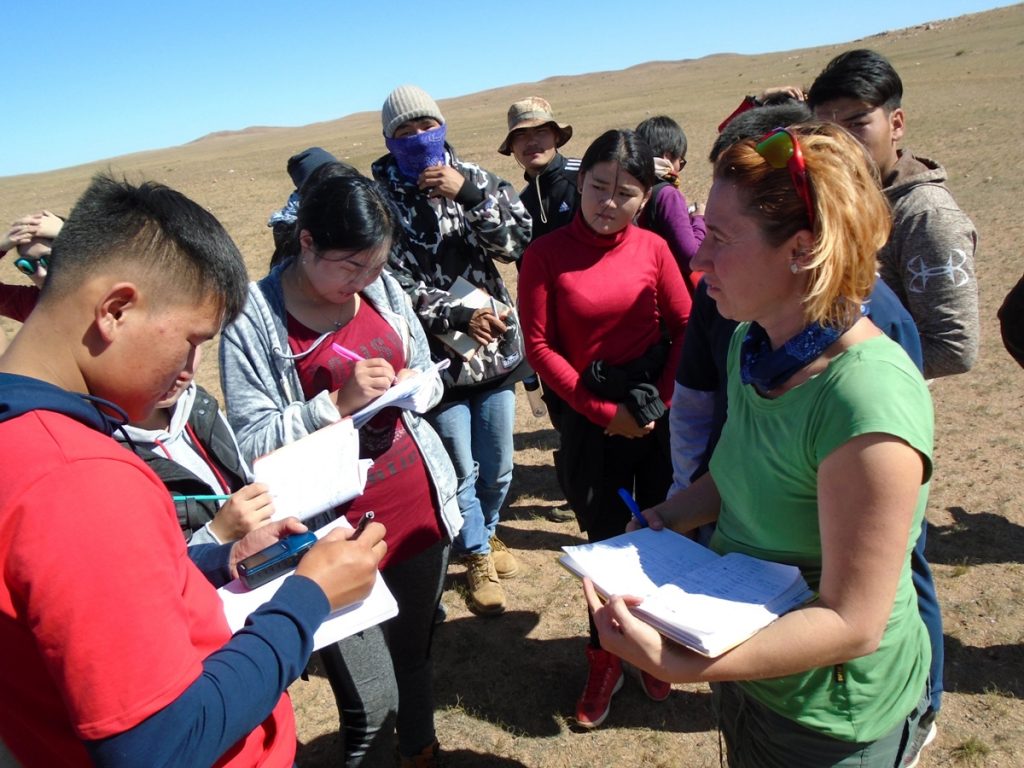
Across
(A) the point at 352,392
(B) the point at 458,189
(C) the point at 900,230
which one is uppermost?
(B) the point at 458,189

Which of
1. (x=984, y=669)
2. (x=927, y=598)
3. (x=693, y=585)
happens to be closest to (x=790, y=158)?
(x=693, y=585)

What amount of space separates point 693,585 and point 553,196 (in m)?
3.45

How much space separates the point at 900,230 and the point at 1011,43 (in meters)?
46.8

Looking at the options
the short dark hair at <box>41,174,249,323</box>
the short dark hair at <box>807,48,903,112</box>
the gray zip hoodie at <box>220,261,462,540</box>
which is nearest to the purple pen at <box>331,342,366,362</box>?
the gray zip hoodie at <box>220,261,462,540</box>

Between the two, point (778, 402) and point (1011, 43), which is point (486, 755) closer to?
point (778, 402)

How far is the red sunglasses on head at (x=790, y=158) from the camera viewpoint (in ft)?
4.71

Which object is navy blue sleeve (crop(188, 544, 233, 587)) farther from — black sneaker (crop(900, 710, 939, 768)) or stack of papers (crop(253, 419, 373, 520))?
black sneaker (crop(900, 710, 939, 768))

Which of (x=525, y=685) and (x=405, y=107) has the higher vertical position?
(x=405, y=107)

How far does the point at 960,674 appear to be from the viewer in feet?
10.9

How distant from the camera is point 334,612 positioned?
166 centimetres

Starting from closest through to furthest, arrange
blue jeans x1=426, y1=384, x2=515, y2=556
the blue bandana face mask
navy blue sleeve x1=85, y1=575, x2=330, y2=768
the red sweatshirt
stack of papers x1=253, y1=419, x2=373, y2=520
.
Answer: navy blue sleeve x1=85, y1=575, x2=330, y2=768, stack of papers x1=253, y1=419, x2=373, y2=520, the red sweatshirt, the blue bandana face mask, blue jeans x1=426, y1=384, x2=515, y2=556

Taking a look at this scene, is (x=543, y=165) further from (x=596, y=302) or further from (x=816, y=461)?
(x=816, y=461)

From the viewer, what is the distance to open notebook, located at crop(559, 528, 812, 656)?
1406 mm

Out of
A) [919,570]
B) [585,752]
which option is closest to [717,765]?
[585,752]
